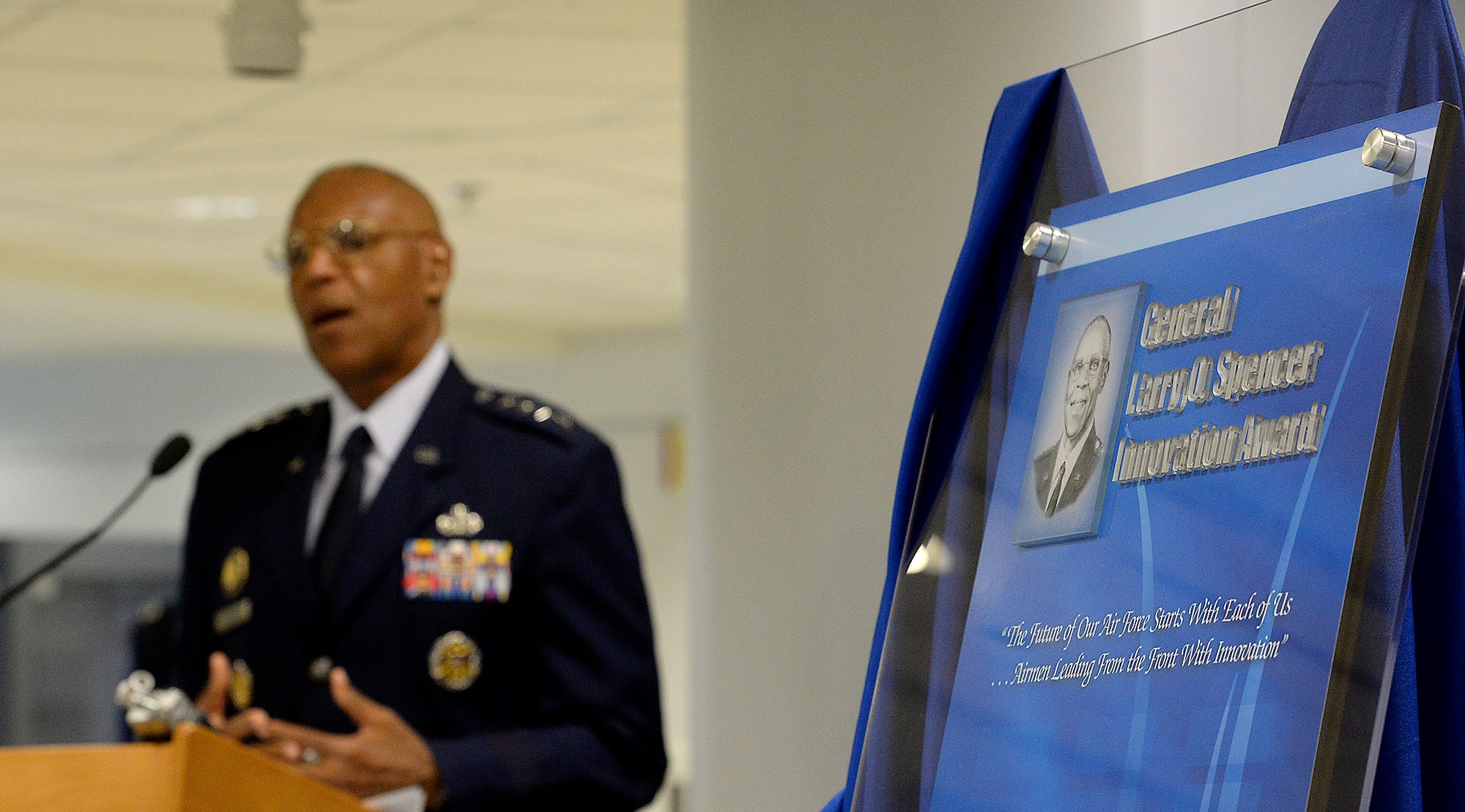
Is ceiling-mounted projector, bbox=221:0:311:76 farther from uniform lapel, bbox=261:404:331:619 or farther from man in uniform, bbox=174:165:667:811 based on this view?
uniform lapel, bbox=261:404:331:619

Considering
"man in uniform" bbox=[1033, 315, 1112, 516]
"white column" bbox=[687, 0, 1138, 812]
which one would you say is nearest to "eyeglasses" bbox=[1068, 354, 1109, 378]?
"man in uniform" bbox=[1033, 315, 1112, 516]

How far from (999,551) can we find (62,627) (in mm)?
8683

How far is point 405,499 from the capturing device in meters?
1.71

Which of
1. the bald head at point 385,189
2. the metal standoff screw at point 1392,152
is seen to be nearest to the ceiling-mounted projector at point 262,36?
the bald head at point 385,189

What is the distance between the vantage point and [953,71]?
1312 mm

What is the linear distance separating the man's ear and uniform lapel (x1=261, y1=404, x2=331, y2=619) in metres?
0.20

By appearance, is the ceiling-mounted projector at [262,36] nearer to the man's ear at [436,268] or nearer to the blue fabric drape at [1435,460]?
the man's ear at [436,268]

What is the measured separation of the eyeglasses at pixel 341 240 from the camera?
5.67 ft

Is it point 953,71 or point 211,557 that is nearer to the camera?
point 953,71

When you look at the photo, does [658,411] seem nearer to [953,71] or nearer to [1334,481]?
[953,71]

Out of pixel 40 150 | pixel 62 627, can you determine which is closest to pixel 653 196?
pixel 40 150

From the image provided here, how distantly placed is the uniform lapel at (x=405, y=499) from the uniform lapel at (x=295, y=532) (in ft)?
0.12

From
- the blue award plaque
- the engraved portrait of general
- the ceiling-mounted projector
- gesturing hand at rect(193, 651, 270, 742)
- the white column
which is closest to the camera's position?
the blue award plaque

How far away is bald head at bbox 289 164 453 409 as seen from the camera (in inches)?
67.4
